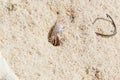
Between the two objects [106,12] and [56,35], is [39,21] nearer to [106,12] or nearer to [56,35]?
[56,35]

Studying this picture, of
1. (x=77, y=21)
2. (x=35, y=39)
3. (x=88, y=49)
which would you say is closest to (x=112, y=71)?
(x=88, y=49)

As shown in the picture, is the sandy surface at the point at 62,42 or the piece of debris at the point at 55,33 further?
the piece of debris at the point at 55,33

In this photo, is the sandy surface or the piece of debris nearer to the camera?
the sandy surface
